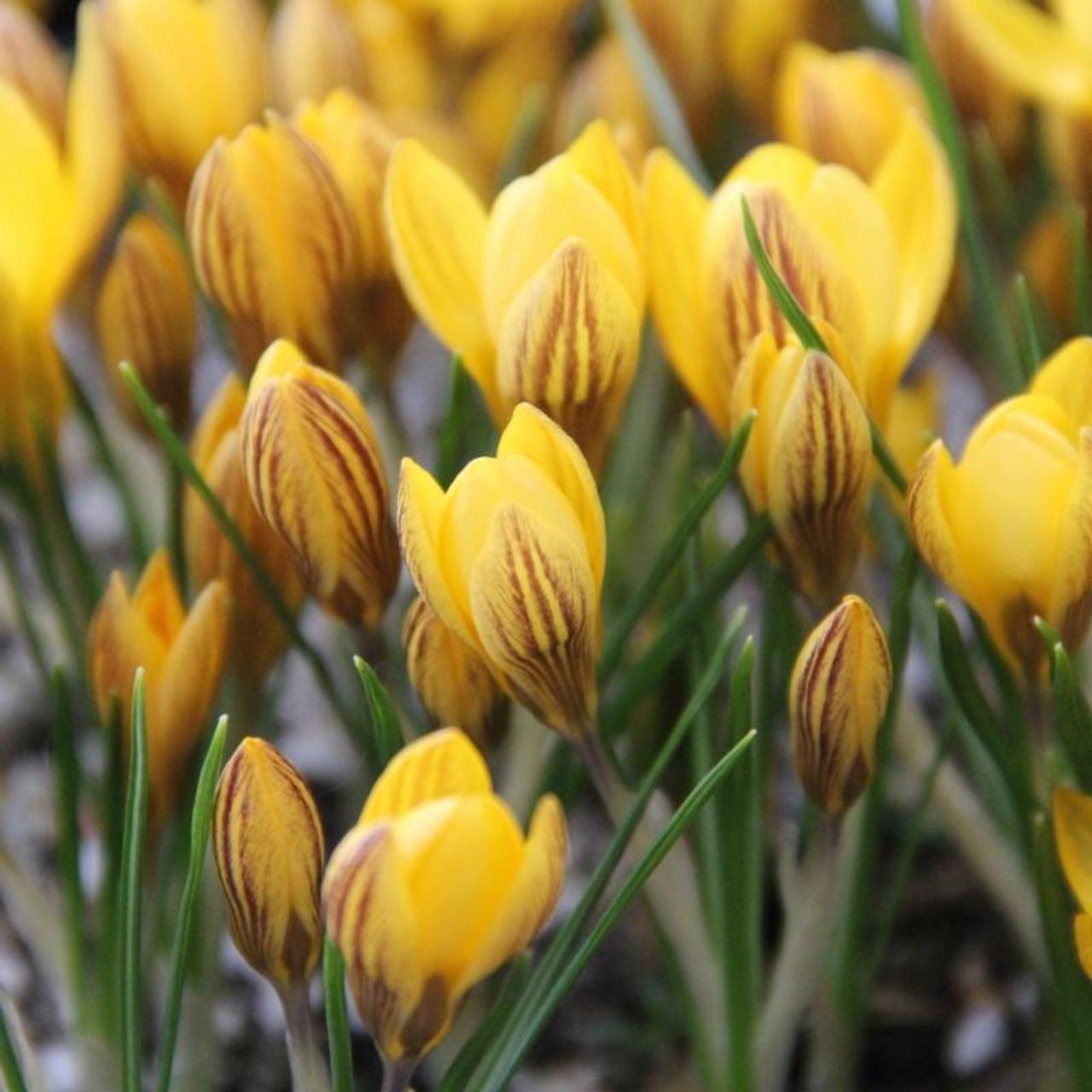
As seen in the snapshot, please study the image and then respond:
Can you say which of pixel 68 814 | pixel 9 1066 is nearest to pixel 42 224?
pixel 68 814

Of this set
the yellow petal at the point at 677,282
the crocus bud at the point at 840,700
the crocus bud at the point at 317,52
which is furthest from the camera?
the crocus bud at the point at 317,52

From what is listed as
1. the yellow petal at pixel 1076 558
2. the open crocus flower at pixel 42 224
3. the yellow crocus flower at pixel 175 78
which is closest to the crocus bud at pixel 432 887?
the yellow petal at pixel 1076 558

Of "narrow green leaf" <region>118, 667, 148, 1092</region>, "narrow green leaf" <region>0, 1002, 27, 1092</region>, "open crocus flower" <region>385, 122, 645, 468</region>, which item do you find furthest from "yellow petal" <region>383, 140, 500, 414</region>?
"narrow green leaf" <region>0, 1002, 27, 1092</region>

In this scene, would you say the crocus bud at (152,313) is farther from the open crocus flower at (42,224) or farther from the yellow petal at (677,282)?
the yellow petal at (677,282)

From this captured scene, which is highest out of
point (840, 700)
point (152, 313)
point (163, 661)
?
point (152, 313)

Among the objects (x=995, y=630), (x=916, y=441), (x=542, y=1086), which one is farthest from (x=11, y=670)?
(x=995, y=630)

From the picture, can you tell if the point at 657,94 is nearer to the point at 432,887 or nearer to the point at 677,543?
the point at 677,543

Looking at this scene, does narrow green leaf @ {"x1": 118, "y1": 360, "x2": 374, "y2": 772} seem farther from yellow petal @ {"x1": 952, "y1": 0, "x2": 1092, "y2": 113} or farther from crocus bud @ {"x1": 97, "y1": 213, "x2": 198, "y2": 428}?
yellow petal @ {"x1": 952, "y1": 0, "x2": 1092, "y2": 113}
